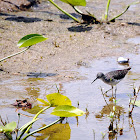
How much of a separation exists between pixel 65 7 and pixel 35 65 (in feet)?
15.2

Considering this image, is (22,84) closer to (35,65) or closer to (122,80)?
(35,65)

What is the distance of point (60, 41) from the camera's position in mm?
8055

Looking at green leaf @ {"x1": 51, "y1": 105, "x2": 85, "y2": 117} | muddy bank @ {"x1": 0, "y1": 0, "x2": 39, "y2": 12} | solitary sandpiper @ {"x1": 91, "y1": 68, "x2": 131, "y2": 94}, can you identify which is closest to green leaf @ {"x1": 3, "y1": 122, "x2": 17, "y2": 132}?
green leaf @ {"x1": 51, "y1": 105, "x2": 85, "y2": 117}

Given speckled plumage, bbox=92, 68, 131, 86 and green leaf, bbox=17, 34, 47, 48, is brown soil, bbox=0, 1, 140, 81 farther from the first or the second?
green leaf, bbox=17, 34, 47, 48

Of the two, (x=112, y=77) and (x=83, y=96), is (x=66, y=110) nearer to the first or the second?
(x=83, y=96)

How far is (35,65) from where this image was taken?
6.79 meters

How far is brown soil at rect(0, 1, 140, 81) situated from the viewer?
6.80m

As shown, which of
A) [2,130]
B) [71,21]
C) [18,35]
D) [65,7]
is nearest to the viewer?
[2,130]

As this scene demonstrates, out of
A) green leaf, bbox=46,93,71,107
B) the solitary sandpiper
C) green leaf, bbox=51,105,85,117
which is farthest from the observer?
the solitary sandpiper

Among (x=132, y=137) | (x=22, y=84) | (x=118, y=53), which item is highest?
(x=118, y=53)

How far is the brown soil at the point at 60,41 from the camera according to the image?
268 inches

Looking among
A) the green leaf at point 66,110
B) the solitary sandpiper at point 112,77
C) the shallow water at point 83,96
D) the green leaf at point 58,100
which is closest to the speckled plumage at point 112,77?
the solitary sandpiper at point 112,77

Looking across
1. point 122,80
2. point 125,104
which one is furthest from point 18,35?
point 125,104

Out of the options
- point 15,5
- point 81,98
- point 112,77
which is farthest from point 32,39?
point 15,5
